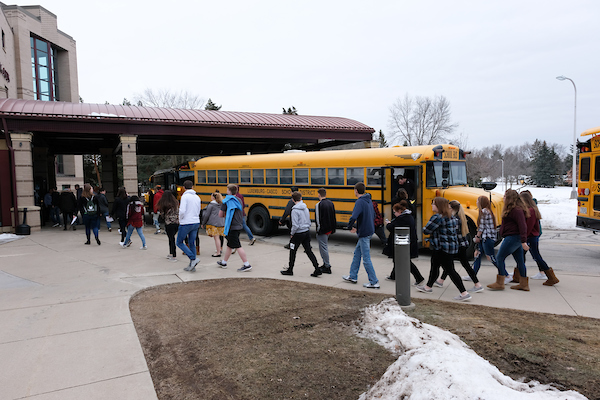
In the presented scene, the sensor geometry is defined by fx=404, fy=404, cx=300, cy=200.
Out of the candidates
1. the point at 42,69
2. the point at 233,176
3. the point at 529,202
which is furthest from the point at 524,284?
the point at 42,69

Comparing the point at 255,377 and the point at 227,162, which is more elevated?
the point at 227,162

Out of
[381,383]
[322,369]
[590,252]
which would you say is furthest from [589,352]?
[590,252]

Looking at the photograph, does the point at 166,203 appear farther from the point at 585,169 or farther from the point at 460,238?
the point at 585,169

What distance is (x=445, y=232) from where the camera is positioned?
5.96 m

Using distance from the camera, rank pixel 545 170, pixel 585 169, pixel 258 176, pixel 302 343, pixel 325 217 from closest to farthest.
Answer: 1. pixel 302 343
2. pixel 325 217
3. pixel 585 169
4. pixel 258 176
5. pixel 545 170

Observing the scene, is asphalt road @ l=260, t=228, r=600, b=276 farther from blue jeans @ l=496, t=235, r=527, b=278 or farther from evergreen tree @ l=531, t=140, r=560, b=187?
evergreen tree @ l=531, t=140, r=560, b=187

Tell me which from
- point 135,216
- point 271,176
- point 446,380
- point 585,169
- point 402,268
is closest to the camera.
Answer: point 446,380

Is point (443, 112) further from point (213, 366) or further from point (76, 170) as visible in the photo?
point (213, 366)

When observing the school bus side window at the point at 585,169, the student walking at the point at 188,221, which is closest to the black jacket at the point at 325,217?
the student walking at the point at 188,221

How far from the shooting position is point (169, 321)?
16.2ft

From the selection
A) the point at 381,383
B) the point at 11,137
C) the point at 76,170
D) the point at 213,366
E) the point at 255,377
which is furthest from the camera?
the point at 76,170

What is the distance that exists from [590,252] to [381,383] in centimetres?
923

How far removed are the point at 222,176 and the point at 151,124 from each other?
3895 millimetres

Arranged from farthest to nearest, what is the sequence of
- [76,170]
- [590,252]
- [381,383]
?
1. [76,170]
2. [590,252]
3. [381,383]
